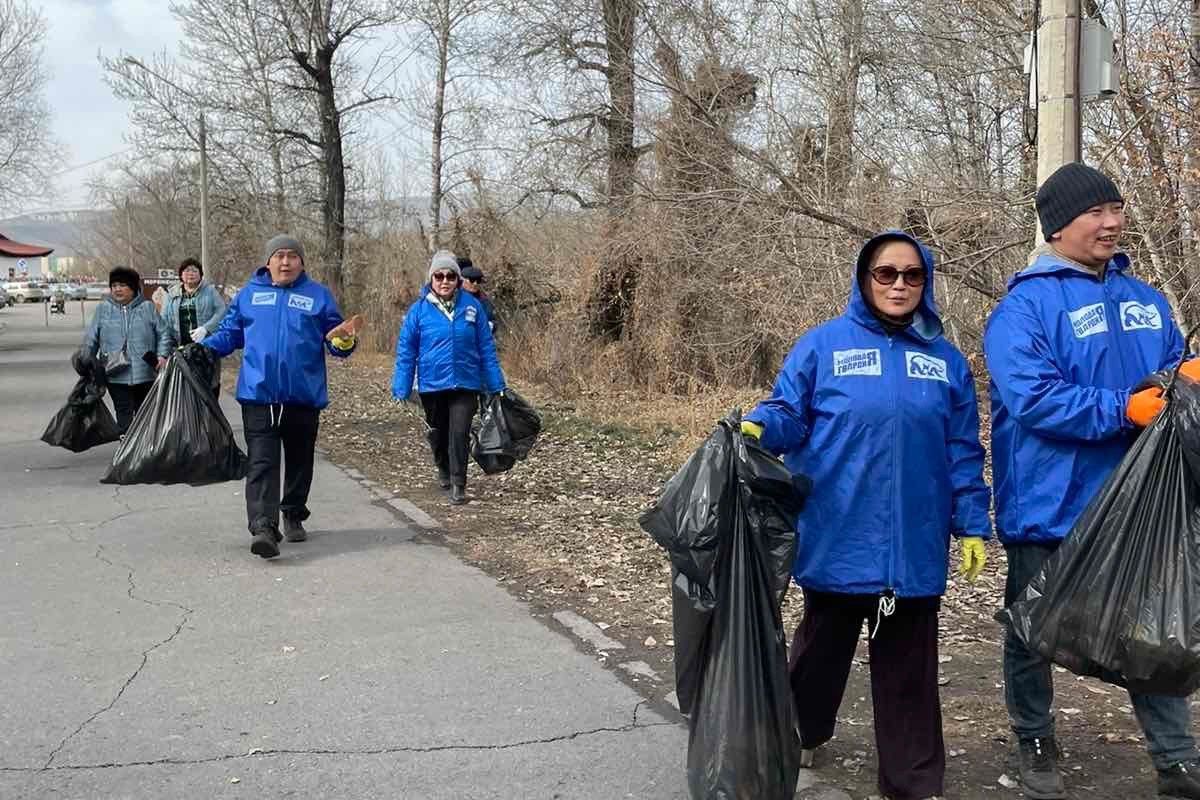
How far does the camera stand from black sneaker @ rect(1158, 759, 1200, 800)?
3.21 meters

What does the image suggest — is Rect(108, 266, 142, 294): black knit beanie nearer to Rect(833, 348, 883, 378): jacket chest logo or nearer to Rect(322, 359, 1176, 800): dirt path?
Rect(322, 359, 1176, 800): dirt path

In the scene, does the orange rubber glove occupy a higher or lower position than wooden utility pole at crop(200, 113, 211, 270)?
lower

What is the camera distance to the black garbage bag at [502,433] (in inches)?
311

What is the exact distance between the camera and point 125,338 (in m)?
9.48

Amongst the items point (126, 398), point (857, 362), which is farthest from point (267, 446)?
point (857, 362)

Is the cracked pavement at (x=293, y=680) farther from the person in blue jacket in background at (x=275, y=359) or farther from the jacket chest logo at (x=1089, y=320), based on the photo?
the jacket chest logo at (x=1089, y=320)

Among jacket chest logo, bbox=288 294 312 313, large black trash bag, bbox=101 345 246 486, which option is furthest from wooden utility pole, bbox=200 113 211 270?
jacket chest logo, bbox=288 294 312 313

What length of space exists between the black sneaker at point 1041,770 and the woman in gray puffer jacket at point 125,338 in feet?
25.9

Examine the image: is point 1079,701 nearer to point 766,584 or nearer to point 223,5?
point 766,584

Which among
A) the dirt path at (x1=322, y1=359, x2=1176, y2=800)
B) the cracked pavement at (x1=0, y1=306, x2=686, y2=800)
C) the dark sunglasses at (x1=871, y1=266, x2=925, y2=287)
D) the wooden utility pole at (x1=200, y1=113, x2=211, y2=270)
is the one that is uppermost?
the wooden utility pole at (x1=200, y1=113, x2=211, y2=270)

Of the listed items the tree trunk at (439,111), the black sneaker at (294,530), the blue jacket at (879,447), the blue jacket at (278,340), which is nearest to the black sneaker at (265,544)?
the black sneaker at (294,530)

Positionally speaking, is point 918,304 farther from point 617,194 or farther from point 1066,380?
point 617,194

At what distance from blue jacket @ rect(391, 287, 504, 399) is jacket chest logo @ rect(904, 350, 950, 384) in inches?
200

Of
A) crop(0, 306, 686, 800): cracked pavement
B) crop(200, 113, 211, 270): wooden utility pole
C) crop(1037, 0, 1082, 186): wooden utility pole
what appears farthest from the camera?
crop(200, 113, 211, 270): wooden utility pole
